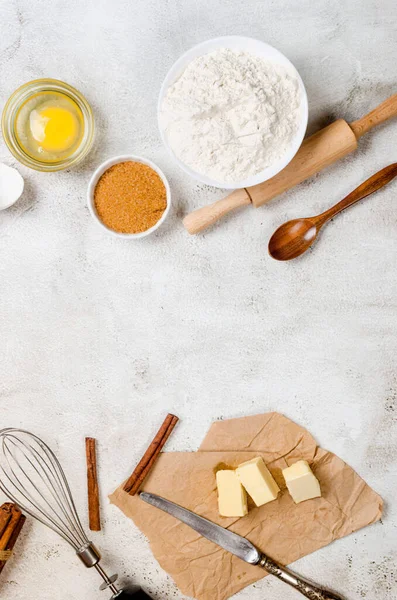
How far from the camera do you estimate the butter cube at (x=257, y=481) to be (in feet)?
3.58

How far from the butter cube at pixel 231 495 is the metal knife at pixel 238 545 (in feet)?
0.17

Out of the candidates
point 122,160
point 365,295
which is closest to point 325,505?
point 365,295

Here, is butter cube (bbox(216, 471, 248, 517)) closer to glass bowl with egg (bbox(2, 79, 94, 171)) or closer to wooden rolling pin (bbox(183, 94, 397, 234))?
wooden rolling pin (bbox(183, 94, 397, 234))

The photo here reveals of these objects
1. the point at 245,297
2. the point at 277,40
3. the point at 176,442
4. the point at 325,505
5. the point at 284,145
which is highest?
the point at 277,40

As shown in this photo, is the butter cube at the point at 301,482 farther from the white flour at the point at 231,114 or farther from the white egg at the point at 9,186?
the white egg at the point at 9,186

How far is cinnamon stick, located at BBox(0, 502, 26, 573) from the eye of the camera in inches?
44.8

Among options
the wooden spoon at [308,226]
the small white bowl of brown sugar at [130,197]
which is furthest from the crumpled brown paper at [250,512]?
the small white bowl of brown sugar at [130,197]

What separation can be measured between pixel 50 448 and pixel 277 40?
0.96m

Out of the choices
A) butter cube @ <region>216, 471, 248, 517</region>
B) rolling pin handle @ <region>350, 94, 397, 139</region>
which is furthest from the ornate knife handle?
rolling pin handle @ <region>350, 94, 397, 139</region>

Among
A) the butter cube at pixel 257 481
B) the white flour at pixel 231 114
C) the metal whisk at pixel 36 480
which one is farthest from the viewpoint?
the metal whisk at pixel 36 480

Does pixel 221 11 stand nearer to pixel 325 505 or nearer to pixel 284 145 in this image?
pixel 284 145

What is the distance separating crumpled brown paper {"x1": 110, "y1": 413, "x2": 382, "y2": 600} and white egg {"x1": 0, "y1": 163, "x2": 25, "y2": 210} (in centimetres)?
61

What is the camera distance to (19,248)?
118cm

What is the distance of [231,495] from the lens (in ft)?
3.66
